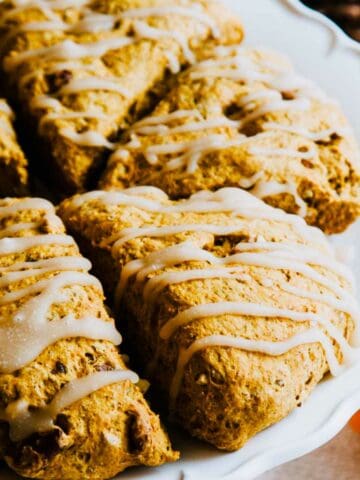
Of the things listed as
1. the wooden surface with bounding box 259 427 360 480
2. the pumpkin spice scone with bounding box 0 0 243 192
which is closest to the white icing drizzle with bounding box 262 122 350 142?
the pumpkin spice scone with bounding box 0 0 243 192

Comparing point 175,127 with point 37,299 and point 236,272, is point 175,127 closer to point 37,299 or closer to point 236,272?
point 236,272

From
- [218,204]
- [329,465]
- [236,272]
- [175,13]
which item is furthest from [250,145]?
[329,465]

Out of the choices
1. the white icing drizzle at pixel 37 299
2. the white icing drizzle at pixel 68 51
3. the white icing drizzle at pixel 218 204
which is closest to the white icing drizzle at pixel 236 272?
the white icing drizzle at pixel 218 204

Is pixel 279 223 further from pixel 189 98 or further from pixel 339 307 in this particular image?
pixel 189 98

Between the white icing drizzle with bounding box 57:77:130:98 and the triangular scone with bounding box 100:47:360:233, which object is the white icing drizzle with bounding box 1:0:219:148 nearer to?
the white icing drizzle with bounding box 57:77:130:98

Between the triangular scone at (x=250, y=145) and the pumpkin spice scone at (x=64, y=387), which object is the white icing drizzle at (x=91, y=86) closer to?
the triangular scone at (x=250, y=145)

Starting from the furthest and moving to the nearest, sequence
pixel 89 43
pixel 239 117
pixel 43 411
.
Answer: pixel 89 43
pixel 239 117
pixel 43 411
